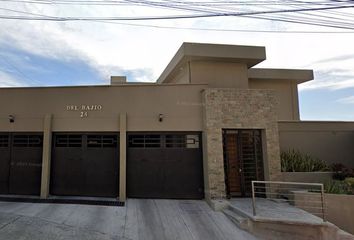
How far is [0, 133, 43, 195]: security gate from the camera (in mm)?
9578

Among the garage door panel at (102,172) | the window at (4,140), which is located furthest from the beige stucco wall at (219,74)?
the window at (4,140)

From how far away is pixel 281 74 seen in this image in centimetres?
1438

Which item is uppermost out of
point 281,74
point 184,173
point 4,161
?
point 281,74

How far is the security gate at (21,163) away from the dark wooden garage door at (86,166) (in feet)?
2.02

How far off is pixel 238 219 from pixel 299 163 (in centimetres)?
438

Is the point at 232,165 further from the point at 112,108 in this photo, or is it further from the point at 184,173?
the point at 112,108

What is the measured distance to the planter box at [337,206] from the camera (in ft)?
25.8

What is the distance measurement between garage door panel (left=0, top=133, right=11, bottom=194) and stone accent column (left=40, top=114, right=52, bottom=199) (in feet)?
5.19

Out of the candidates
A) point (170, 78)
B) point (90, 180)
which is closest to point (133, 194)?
point (90, 180)

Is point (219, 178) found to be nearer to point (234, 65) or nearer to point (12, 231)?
point (234, 65)

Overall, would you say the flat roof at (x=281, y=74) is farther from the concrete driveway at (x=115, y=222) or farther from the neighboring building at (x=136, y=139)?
the concrete driveway at (x=115, y=222)

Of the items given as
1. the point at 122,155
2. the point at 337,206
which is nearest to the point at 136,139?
the point at 122,155

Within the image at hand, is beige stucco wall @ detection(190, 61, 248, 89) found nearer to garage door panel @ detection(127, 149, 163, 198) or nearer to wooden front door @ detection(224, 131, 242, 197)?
wooden front door @ detection(224, 131, 242, 197)

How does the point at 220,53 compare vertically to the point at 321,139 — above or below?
above
